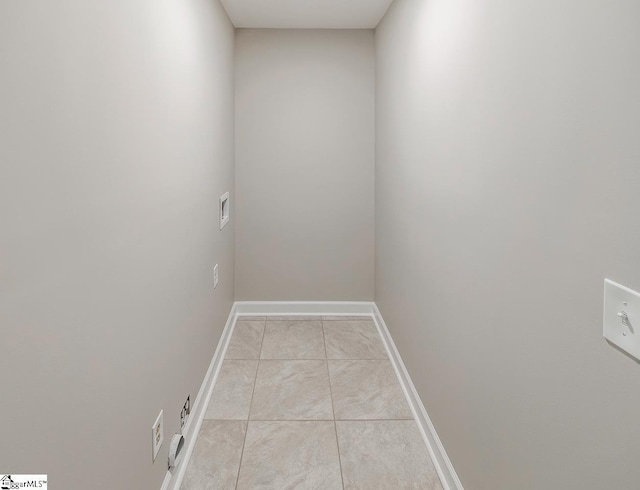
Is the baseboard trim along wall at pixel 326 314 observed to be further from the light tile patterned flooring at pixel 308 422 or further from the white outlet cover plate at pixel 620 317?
the white outlet cover plate at pixel 620 317

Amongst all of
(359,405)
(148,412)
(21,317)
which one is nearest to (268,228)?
(359,405)

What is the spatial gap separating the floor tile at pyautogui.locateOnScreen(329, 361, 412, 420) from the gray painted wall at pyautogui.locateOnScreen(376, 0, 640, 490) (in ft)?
1.03

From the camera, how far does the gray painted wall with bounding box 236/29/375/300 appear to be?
11.9 ft

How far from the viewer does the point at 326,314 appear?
3938 millimetres

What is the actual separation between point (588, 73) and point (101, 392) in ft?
4.59

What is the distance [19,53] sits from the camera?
0.85 m

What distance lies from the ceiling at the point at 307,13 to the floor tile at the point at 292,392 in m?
2.42

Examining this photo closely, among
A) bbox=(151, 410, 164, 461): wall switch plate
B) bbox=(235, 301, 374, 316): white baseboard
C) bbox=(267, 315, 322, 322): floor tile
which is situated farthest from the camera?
bbox=(235, 301, 374, 316): white baseboard

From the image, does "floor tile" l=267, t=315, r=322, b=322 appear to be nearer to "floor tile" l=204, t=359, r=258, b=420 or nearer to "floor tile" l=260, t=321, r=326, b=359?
"floor tile" l=260, t=321, r=326, b=359

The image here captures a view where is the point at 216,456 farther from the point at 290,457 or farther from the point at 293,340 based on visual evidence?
the point at 293,340

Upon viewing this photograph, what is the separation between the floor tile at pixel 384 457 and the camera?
190 cm

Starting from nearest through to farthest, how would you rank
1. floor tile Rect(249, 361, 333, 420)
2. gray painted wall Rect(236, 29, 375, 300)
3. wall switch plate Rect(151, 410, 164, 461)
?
wall switch plate Rect(151, 410, 164, 461) → floor tile Rect(249, 361, 333, 420) → gray painted wall Rect(236, 29, 375, 300)

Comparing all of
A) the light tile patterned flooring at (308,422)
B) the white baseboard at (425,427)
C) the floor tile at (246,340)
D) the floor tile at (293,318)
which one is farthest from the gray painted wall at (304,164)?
the white baseboard at (425,427)

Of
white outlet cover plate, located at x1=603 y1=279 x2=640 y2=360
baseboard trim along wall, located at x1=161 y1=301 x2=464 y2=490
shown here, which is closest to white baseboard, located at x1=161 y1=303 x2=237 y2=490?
baseboard trim along wall, located at x1=161 y1=301 x2=464 y2=490
